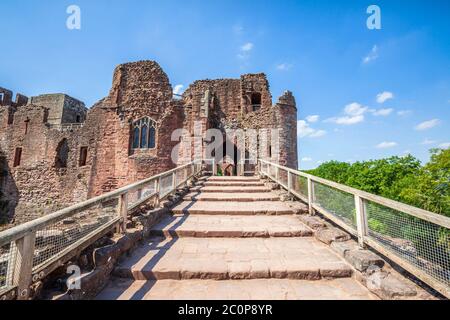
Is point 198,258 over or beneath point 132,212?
beneath

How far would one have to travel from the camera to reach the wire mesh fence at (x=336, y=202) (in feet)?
12.6

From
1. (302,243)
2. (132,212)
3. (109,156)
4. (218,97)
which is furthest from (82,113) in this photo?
(302,243)

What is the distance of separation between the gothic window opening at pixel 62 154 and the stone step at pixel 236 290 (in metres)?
21.8

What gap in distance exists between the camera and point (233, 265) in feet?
10.5

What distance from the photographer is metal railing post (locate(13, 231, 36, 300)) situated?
195cm

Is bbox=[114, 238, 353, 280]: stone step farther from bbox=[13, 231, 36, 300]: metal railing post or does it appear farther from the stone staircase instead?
bbox=[13, 231, 36, 300]: metal railing post

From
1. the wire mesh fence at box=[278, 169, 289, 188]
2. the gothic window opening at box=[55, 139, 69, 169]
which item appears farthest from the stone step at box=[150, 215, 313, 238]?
the gothic window opening at box=[55, 139, 69, 169]

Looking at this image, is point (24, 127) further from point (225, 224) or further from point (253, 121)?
point (225, 224)

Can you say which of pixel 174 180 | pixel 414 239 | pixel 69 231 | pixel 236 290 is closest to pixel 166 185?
pixel 174 180

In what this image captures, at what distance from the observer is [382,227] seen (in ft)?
10.1

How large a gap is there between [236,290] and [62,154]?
78.7ft

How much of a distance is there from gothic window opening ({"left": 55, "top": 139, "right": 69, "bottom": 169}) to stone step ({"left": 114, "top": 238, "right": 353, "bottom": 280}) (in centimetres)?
2093

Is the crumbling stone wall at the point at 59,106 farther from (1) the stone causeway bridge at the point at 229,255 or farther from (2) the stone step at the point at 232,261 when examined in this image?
(2) the stone step at the point at 232,261

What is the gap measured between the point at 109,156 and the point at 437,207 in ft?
72.4
